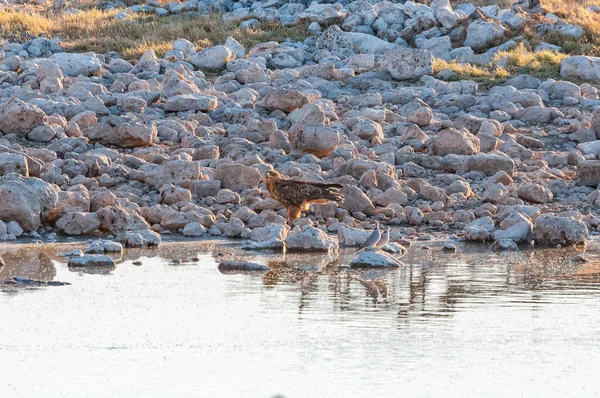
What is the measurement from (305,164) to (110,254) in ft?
13.0

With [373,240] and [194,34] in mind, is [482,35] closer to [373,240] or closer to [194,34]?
[194,34]

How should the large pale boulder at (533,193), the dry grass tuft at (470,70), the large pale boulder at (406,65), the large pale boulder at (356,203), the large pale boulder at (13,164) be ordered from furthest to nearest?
the dry grass tuft at (470,70) → the large pale boulder at (406,65) → the large pale boulder at (533,193) → the large pale boulder at (13,164) → the large pale boulder at (356,203)

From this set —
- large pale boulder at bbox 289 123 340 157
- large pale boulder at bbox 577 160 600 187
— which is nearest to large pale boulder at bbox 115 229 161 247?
large pale boulder at bbox 289 123 340 157

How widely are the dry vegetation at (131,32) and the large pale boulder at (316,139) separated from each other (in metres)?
7.96

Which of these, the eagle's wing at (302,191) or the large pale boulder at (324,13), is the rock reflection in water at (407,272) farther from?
the large pale boulder at (324,13)

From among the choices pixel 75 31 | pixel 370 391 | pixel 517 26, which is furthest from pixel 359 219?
pixel 75 31

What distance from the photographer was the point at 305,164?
1423cm

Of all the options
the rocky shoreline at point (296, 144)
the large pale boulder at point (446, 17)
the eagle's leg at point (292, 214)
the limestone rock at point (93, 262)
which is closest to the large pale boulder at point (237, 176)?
the rocky shoreline at point (296, 144)

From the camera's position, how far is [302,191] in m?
11.9

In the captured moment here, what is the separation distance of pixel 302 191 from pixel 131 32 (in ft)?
44.1

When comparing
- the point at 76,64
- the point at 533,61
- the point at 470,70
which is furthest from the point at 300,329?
the point at 533,61

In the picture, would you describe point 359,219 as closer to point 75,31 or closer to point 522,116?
point 522,116

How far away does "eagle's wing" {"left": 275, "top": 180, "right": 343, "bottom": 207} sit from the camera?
12.0 metres

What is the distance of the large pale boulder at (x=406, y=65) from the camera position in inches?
785
